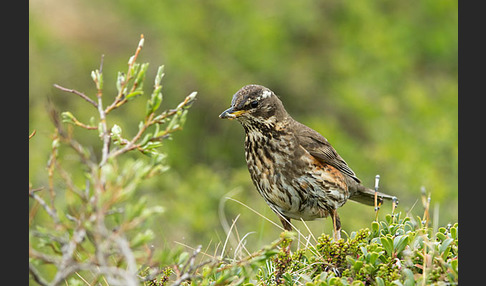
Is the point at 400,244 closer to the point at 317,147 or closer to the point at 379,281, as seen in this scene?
the point at 379,281

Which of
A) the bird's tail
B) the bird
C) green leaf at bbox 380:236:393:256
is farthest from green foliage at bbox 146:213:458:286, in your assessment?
the bird's tail

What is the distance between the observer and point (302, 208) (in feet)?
19.5

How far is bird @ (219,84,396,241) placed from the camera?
5852 millimetres

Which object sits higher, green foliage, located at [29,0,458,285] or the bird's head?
green foliage, located at [29,0,458,285]

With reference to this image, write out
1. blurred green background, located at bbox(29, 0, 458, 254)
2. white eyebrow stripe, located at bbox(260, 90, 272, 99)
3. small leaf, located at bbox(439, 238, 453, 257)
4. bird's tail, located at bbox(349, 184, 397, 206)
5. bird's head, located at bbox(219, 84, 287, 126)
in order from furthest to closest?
blurred green background, located at bbox(29, 0, 458, 254), bird's tail, located at bbox(349, 184, 397, 206), white eyebrow stripe, located at bbox(260, 90, 272, 99), bird's head, located at bbox(219, 84, 287, 126), small leaf, located at bbox(439, 238, 453, 257)

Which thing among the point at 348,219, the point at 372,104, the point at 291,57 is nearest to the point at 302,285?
the point at 348,219

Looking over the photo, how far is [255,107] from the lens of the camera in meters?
5.93

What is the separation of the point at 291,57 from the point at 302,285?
1122 cm

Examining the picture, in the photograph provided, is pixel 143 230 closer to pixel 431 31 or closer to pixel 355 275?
pixel 355 275

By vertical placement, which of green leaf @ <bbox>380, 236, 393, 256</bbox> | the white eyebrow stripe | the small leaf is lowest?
green leaf @ <bbox>380, 236, 393, 256</bbox>

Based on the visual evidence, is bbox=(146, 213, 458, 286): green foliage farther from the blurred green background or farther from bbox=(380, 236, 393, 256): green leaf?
the blurred green background

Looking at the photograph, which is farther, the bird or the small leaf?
the bird

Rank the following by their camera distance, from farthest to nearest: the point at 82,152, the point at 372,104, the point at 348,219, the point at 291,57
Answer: the point at 291,57, the point at 372,104, the point at 348,219, the point at 82,152

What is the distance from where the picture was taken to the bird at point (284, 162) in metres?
5.85
